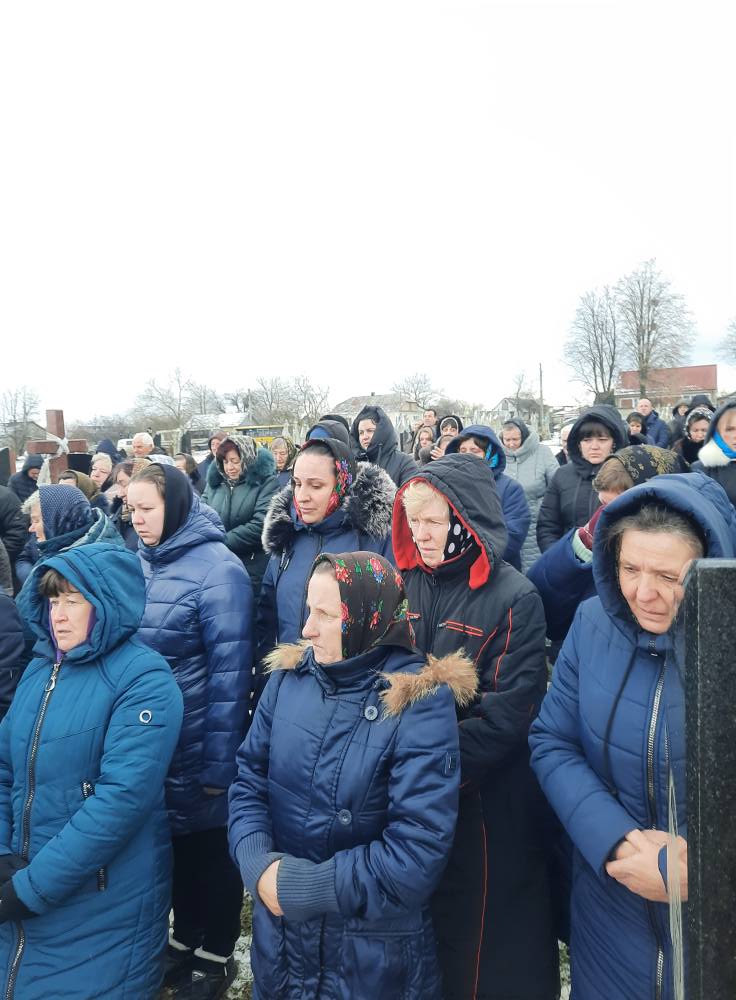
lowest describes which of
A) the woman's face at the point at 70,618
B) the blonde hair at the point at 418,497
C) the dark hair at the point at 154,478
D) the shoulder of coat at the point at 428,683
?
the shoulder of coat at the point at 428,683

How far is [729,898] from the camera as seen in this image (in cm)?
64

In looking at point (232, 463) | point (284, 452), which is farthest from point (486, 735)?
point (284, 452)

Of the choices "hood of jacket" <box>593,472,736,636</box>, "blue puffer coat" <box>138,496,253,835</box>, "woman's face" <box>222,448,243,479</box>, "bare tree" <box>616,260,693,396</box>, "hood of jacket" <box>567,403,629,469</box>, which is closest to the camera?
"hood of jacket" <box>593,472,736,636</box>

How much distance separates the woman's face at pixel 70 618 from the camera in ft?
7.06

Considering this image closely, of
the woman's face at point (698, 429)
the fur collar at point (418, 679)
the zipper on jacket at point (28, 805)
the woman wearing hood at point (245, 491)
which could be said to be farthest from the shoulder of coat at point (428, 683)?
the woman's face at point (698, 429)

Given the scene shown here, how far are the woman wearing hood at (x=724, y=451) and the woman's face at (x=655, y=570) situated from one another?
121 inches

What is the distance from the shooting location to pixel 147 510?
9.46ft

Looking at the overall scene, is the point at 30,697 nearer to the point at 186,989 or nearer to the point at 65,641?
the point at 65,641

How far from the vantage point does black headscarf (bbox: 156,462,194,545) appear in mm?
2930

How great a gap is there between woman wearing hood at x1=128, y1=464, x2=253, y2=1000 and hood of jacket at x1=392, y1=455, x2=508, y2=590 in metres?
1.01

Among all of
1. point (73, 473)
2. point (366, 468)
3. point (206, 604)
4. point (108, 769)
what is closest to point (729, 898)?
point (108, 769)

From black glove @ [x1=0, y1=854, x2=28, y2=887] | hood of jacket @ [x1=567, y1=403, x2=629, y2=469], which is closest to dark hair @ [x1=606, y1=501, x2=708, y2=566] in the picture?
black glove @ [x1=0, y1=854, x2=28, y2=887]

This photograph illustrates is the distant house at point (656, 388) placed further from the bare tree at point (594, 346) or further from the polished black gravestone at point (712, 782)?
the polished black gravestone at point (712, 782)

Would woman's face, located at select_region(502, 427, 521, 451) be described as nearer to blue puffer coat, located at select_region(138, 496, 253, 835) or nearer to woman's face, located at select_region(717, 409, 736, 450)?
woman's face, located at select_region(717, 409, 736, 450)
